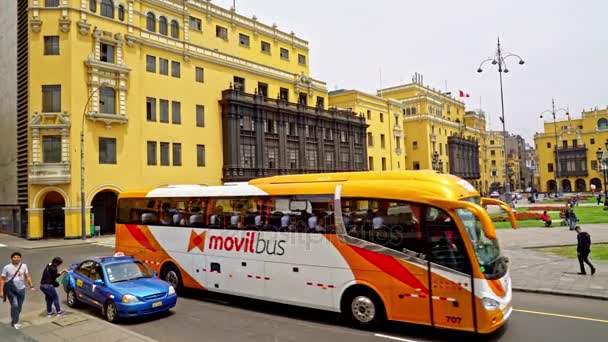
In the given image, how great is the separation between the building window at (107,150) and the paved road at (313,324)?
79.1 feet

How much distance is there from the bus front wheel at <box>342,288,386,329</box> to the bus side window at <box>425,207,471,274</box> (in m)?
1.83

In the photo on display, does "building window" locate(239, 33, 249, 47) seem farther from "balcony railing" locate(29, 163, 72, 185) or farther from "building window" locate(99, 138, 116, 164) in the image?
"balcony railing" locate(29, 163, 72, 185)

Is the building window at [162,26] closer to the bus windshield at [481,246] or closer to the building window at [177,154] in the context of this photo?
the building window at [177,154]

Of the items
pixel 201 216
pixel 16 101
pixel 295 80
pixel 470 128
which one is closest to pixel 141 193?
pixel 201 216

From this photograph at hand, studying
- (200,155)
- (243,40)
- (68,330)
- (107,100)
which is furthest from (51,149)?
(68,330)

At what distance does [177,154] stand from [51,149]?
33.7 ft

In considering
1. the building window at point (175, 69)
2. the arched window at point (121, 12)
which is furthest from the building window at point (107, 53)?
the building window at point (175, 69)

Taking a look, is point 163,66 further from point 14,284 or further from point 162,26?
point 14,284

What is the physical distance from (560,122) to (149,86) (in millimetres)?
103775

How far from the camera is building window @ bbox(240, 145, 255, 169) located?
4472 cm

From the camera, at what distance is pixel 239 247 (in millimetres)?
12477

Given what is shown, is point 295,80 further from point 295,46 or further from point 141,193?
point 141,193

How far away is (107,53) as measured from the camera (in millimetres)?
36281

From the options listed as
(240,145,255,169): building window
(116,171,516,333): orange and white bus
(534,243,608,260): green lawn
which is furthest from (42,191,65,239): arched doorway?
(534,243,608,260): green lawn
